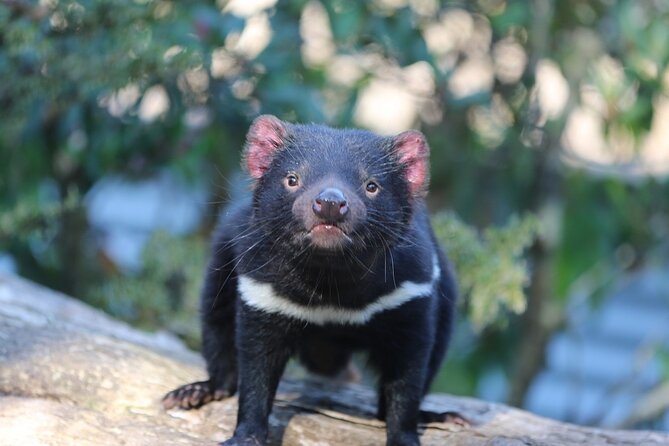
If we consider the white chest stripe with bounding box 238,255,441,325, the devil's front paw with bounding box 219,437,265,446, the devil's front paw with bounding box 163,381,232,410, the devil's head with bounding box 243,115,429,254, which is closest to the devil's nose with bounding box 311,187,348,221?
the devil's head with bounding box 243,115,429,254

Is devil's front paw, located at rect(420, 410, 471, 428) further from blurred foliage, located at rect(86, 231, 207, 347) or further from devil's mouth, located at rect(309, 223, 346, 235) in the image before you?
blurred foliage, located at rect(86, 231, 207, 347)

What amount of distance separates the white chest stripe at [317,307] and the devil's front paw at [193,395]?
20.7 inches

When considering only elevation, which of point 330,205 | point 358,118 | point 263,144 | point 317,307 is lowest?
point 317,307

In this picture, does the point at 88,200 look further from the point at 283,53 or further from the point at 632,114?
the point at 632,114

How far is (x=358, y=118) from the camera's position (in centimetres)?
754

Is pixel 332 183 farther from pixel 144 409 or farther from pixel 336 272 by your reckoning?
pixel 144 409

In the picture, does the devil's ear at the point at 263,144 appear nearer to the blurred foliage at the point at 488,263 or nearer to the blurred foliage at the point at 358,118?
the blurred foliage at the point at 358,118

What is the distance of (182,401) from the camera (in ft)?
12.7

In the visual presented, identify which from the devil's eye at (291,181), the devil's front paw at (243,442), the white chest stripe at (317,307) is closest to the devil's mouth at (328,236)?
the devil's eye at (291,181)

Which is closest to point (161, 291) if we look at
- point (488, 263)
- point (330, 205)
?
point (488, 263)

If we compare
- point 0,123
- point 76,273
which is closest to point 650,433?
point 0,123

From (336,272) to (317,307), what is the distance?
0.16 meters

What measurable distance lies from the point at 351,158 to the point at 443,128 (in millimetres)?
3680

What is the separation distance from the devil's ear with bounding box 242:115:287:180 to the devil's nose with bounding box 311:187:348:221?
510 mm
